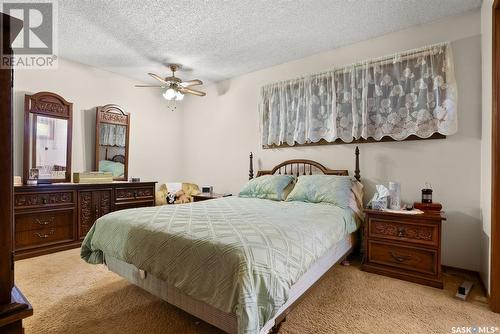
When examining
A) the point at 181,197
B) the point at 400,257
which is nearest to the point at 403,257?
the point at 400,257

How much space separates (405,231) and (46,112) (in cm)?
453

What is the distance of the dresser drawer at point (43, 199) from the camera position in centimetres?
286

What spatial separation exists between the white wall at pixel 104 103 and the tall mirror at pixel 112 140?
0.13 meters

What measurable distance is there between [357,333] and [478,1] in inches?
123

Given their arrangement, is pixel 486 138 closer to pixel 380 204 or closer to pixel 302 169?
pixel 380 204

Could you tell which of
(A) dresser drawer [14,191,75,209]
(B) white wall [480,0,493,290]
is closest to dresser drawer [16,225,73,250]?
(A) dresser drawer [14,191,75,209]

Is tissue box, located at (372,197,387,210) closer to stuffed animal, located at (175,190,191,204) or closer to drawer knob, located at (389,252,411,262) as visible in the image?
drawer knob, located at (389,252,411,262)

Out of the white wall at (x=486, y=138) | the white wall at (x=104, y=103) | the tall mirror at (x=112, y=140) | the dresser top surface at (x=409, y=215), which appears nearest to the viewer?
the white wall at (x=486, y=138)

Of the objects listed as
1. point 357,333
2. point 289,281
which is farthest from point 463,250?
point 289,281

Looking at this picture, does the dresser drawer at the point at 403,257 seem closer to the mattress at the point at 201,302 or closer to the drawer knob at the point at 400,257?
the drawer knob at the point at 400,257

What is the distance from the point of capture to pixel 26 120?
10.3 feet

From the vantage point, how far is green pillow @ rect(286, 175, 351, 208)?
2648 mm

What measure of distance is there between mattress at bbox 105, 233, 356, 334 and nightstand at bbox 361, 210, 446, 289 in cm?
39

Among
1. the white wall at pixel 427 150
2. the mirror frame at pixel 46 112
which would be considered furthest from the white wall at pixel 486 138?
the mirror frame at pixel 46 112
